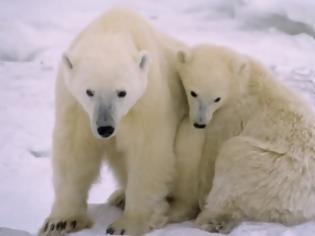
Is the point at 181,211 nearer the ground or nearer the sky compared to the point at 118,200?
nearer the sky

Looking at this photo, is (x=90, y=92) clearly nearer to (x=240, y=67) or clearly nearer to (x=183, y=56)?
(x=183, y=56)

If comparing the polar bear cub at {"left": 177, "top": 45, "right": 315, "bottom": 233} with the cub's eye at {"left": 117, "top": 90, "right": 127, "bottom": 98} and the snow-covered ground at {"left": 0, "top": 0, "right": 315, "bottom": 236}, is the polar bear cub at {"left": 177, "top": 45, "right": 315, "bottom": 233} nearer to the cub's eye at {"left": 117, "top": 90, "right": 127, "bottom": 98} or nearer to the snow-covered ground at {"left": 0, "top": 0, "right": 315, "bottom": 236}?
the cub's eye at {"left": 117, "top": 90, "right": 127, "bottom": 98}

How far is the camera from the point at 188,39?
9.43m

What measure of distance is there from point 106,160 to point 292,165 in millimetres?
1063

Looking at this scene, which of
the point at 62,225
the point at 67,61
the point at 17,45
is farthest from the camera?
the point at 17,45

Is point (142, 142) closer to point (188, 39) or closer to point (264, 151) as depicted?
point (264, 151)

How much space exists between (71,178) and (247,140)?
3.29 ft

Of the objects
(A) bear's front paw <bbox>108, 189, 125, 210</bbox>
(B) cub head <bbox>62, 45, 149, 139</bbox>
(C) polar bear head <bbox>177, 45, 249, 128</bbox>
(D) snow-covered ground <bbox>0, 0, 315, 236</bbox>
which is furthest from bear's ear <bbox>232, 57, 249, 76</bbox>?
(D) snow-covered ground <bbox>0, 0, 315, 236</bbox>

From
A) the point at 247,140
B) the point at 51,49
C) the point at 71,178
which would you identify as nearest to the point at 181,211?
the point at 247,140

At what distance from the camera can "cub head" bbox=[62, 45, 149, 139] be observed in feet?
12.4

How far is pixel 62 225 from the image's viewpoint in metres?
4.38

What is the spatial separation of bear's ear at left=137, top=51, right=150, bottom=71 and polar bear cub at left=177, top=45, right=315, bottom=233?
0.52m

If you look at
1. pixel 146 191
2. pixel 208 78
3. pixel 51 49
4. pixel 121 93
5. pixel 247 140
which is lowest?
pixel 51 49

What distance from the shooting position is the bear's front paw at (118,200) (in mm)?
4824
